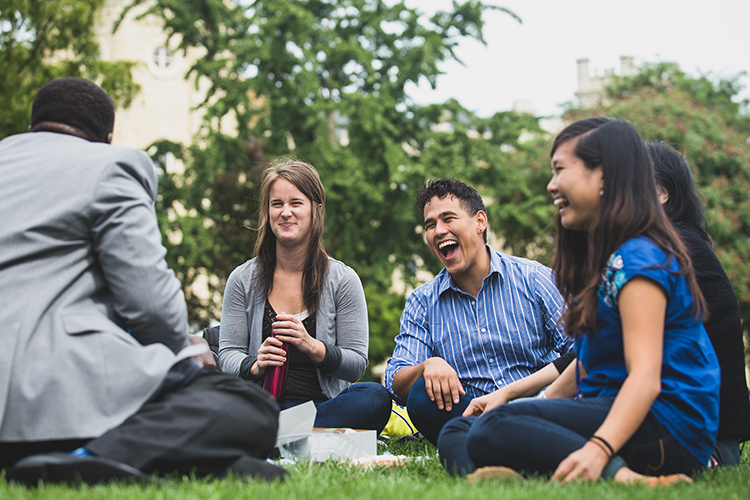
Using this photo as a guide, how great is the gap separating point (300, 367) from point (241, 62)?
11.6m

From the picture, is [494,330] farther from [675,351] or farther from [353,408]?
[675,351]

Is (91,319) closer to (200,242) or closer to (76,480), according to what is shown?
(76,480)

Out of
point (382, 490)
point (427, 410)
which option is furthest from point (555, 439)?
point (427, 410)

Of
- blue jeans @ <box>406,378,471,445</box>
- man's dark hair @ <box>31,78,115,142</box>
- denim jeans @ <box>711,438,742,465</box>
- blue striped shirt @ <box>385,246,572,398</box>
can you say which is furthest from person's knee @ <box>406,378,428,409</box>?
man's dark hair @ <box>31,78,115,142</box>

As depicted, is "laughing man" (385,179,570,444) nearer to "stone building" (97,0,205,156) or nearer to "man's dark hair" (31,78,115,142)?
"man's dark hair" (31,78,115,142)

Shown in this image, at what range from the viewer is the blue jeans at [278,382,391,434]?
191 inches

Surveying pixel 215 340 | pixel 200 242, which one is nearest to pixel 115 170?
pixel 215 340

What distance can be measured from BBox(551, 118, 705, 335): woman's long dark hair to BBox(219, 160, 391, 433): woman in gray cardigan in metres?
2.11

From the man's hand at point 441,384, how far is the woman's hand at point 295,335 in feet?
2.54

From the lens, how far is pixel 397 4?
1576 cm

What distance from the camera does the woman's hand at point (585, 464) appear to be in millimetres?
2758

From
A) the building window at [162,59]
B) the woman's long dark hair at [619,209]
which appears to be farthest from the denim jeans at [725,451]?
the building window at [162,59]

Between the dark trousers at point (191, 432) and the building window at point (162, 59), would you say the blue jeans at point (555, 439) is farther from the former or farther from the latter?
the building window at point (162, 59)

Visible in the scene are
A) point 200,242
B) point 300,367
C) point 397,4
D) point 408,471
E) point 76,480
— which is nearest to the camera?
point 76,480
